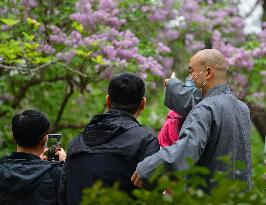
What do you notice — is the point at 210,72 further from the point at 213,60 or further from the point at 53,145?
the point at 53,145

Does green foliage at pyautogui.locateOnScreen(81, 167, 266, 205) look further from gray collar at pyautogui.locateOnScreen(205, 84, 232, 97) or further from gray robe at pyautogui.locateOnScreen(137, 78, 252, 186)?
gray collar at pyautogui.locateOnScreen(205, 84, 232, 97)

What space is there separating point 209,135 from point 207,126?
67 mm

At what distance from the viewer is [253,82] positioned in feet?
37.9

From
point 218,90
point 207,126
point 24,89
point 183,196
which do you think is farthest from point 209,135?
point 24,89

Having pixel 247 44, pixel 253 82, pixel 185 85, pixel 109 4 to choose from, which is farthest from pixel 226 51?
pixel 185 85

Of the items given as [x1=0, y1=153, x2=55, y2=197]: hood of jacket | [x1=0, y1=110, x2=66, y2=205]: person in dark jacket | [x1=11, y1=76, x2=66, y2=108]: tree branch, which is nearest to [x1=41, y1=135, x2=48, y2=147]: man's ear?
[x1=0, y1=110, x2=66, y2=205]: person in dark jacket

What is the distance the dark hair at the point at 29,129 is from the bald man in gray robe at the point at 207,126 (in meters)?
0.78

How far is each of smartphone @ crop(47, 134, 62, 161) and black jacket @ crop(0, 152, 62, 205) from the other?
176mm

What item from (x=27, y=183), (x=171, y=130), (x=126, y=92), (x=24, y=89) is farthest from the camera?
(x=24, y=89)

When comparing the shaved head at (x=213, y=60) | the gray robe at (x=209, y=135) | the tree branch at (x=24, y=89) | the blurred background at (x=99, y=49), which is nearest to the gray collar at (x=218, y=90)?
the gray robe at (x=209, y=135)

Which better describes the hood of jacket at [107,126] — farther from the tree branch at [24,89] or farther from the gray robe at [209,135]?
the tree branch at [24,89]

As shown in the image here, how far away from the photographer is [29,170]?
4.27 m

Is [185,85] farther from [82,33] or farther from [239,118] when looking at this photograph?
[82,33]

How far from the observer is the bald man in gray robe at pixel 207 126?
371 cm
